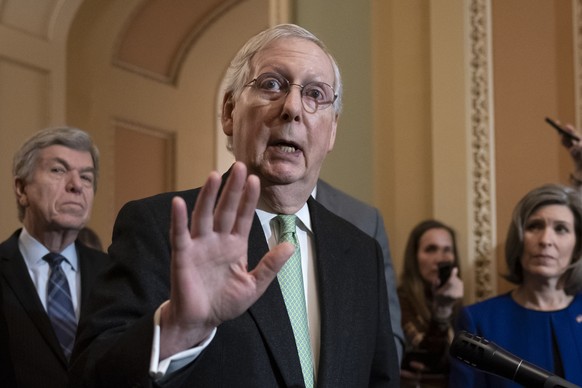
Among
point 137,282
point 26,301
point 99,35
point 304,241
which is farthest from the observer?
point 99,35

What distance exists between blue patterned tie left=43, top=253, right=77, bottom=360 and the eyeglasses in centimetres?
123

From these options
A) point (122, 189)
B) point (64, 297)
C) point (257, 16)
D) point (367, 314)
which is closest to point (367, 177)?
point (64, 297)

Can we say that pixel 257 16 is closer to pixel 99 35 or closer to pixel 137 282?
pixel 99 35

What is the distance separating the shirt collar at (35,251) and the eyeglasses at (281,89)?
52.5 inches

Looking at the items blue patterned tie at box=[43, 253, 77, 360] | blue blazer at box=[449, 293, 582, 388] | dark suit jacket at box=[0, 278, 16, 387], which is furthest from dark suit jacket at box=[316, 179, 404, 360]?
dark suit jacket at box=[0, 278, 16, 387]

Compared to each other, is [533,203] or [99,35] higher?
[99,35]

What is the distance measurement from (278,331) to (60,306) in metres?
1.32

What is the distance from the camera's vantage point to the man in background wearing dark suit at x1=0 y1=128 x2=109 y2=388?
2768mm

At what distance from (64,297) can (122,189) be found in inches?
174

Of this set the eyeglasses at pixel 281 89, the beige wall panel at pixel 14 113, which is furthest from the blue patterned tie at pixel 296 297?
the beige wall panel at pixel 14 113

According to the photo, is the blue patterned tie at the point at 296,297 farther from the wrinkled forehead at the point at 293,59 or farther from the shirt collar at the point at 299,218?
the wrinkled forehead at the point at 293,59

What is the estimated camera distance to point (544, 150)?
430 centimetres

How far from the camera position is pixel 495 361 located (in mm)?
1829

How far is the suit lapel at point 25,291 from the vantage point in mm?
2750
